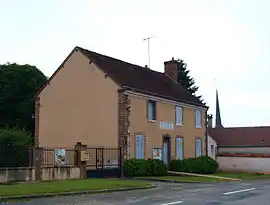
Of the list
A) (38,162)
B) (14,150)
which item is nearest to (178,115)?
(14,150)

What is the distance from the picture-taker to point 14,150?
2869 cm

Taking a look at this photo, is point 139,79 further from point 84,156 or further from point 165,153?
point 84,156

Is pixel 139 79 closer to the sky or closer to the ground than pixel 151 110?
closer to the sky

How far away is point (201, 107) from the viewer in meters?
41.8

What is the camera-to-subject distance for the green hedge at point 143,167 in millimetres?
30719

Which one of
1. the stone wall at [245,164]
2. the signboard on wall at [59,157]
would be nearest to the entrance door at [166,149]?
the signboard on wall at [59,157]

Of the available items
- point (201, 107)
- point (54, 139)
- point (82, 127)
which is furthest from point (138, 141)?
point (201, 107)

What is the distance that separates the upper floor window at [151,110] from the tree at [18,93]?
2083cm

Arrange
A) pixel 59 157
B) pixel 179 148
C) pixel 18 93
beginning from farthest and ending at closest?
1. pixel 18 93
2. pixel 179 148
3. pixel 59 157

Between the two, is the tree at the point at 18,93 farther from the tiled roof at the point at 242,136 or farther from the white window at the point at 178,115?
the tiled roof at the point at 242,136

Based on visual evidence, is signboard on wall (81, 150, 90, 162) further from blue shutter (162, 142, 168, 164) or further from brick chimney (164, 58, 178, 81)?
brick chimney (164, 58, 178, 81)

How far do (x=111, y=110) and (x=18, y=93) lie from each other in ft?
83.6

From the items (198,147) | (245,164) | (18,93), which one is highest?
(18,93)

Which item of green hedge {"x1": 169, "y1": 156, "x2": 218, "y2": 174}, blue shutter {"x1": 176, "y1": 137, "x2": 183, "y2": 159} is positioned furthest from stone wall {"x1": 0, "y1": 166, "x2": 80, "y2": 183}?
blue shutter {"x1": 176, "y1": 137, "x2": 183, "y2": 159}
